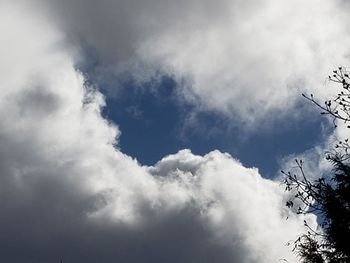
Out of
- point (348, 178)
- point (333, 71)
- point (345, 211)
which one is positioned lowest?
point (333, 71)

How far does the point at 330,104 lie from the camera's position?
920cm

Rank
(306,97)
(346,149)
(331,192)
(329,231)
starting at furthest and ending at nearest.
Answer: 1. (329,231)
2. (331,192)
3. (346,149)
4. (306,97)

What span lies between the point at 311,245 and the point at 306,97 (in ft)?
38.4

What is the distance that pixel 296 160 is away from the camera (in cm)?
1061

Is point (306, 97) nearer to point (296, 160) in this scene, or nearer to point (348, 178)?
point (296, 160)

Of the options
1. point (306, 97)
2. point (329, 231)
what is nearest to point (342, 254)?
point (329, 231)

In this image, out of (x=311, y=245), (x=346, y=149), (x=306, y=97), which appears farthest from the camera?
(x=311, y=245)

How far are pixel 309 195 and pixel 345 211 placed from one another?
5.43m

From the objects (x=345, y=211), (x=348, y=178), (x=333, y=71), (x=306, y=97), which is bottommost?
(x=306, y=97)

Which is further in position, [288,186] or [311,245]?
[311,245]

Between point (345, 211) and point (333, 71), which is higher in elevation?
point (345, 211)

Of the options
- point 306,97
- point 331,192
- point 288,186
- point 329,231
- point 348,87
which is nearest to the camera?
point 306,97

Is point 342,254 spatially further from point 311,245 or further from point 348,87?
point 348,87

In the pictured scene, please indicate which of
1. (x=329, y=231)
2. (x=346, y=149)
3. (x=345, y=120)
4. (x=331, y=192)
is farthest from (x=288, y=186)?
(x=329, y=231)
